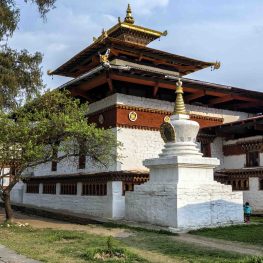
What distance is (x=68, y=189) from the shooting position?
21.6 metres

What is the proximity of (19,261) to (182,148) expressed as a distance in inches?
338

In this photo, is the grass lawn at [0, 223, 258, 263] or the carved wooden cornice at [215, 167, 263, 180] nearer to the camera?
the grass lawn at [0, 223, 258, 263]

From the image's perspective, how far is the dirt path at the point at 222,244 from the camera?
957 cm

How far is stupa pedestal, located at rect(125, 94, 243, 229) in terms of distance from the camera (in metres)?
13.8

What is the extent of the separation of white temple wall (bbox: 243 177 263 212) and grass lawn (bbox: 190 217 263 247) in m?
4.05

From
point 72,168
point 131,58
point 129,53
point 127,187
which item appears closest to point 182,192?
point 127,187

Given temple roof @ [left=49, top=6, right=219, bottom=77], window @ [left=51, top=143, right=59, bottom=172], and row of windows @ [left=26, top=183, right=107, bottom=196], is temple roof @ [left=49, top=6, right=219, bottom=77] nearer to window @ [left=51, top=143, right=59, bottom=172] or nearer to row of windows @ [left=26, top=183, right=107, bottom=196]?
window @ [left=51, top=143, right=59, bottom=172]

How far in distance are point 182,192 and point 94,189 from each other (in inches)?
247

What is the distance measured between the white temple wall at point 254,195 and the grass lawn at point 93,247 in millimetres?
7580

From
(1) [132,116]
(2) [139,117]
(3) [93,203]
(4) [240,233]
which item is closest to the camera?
(4) [240,233]

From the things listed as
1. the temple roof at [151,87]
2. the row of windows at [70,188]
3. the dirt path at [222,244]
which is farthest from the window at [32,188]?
the dirt path at [222,244]

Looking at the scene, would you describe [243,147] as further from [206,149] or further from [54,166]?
[54,166]

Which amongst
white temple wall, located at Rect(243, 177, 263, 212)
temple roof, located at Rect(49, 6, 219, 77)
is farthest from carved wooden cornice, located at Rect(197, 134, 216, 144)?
temple roof, located at Rect(49, 6, 219, 77)

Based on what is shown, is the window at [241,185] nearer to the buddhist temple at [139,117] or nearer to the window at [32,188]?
the buddhist temple at [139,117]
